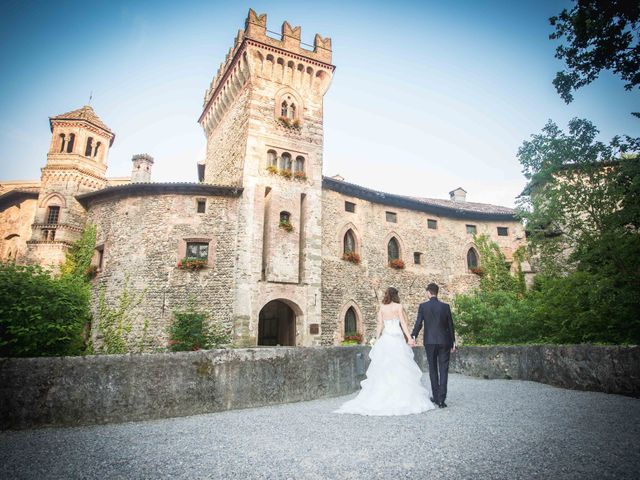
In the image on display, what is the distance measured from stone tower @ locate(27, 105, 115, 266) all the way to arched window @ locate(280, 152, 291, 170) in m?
12.2

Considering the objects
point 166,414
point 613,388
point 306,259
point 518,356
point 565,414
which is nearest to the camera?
point 565,414

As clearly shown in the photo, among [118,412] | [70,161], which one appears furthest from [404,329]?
[70,161]

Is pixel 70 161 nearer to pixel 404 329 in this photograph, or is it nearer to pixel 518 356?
pixel 404 329

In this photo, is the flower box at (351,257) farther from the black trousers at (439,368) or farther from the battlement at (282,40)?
the black trousers at (439,368)

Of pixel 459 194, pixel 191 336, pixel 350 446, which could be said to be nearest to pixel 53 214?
pixel 191 336

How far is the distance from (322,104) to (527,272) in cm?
1749

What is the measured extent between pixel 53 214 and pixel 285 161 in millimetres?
13899

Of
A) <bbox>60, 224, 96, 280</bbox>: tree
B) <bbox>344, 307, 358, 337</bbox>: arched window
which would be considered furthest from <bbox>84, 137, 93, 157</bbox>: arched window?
<bbox>344, 307, 358, 337</bbox>: arched window

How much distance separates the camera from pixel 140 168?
927 inches

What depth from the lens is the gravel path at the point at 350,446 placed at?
10.0ft

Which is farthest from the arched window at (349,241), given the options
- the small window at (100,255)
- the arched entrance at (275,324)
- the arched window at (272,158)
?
the small window at (100,255)

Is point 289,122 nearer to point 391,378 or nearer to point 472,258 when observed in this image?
point 472,258

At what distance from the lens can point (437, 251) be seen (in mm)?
24375

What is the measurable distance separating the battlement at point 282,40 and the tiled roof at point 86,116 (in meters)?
8.82
